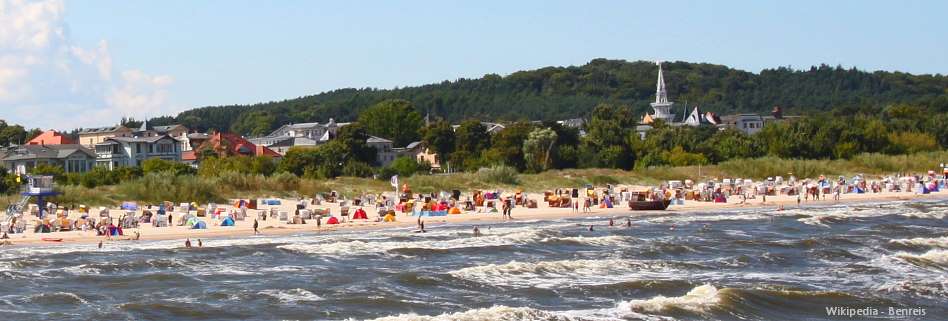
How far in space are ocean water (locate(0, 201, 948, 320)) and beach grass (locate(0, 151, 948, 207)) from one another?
12.1m

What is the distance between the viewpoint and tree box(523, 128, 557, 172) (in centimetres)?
6881

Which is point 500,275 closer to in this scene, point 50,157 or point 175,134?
point 50,157

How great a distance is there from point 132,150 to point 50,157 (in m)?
Answer: 7.64

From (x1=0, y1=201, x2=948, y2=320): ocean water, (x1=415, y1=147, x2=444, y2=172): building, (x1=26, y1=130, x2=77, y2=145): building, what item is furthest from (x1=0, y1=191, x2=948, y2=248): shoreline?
(x1=26, y1=130, x2=77, y2=145): building

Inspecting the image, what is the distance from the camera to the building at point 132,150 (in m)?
76.2

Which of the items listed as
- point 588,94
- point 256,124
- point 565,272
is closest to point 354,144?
point 565,272

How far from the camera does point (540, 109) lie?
156 metres

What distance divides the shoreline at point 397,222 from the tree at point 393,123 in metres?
41.2

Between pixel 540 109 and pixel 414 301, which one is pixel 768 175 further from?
pixel 540 109

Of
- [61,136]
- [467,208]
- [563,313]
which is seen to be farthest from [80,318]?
[61,136]

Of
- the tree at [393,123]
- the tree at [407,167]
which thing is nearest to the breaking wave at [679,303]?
the tree at [407,167]

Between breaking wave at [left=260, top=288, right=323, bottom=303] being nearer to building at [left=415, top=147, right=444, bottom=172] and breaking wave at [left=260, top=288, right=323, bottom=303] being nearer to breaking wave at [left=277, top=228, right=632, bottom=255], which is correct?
breaking wave at [left=277, top=228, right=632, bottom=255]

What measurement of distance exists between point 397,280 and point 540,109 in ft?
426

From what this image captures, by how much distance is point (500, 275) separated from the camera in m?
27.4
